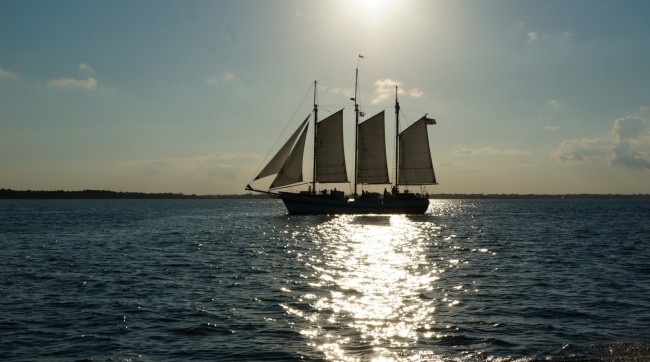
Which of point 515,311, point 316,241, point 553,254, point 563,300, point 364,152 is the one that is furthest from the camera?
point 364,152

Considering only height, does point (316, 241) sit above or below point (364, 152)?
below

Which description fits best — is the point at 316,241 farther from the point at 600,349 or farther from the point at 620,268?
the point at 600,349

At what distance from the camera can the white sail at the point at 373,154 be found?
9619cm

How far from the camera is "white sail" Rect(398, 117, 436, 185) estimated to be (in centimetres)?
9681

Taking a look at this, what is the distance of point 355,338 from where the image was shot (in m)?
16.4

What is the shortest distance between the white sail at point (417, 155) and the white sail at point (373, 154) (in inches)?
159

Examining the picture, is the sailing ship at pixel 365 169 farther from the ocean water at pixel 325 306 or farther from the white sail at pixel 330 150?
the ocean water at pixel 325 306

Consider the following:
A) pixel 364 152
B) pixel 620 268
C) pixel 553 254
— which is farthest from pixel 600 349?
pixel 364 152

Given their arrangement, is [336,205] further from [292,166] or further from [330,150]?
[292,166]

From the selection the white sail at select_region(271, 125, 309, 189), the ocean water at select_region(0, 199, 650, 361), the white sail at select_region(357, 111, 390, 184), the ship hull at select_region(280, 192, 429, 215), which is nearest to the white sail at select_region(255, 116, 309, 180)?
the white sail at select_region(271, 125, 309, 189)

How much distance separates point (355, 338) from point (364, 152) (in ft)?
266

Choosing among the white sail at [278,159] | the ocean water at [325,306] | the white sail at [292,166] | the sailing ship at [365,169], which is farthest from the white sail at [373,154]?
the ocean water at [325,306]

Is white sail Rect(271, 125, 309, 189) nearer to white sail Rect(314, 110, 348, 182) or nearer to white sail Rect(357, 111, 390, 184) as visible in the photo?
white sail Rect(314, 110, 348, 182)

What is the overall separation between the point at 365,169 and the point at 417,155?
9.48m
